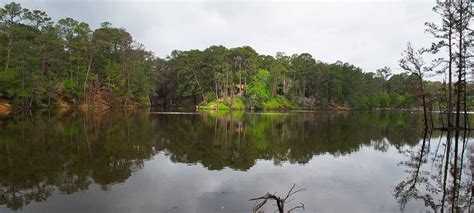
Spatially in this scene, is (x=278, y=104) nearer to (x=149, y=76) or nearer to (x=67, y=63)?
(x=149, y=76)

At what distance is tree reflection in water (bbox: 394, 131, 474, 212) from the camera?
1058cm

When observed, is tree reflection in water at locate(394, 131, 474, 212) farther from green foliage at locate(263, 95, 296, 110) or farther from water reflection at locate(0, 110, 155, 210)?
green foliage at locate(263, 95, 296, 110)

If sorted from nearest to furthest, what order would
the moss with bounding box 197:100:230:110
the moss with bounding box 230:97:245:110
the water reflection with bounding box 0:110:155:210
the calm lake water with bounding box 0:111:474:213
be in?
1. the calm lake water with bounding box 0:111:474:213
2. the water reflection with bounding box 0:110:155:210
3. the moss with bounding box 197:100:230:110
4. the moss with bounding box 230:97:245:110

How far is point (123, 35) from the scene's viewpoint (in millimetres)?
84312

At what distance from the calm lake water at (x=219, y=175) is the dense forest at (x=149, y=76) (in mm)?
18496

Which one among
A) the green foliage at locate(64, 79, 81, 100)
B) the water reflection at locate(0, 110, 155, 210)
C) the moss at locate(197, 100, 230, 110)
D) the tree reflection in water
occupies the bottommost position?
the tree reflection in water

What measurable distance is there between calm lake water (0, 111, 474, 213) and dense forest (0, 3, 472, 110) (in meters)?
18.5

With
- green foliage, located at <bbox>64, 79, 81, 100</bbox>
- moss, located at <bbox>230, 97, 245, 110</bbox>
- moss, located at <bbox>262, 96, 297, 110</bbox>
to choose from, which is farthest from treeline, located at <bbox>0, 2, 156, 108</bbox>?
moss, located at <bbox>262, 96, 297, 110</bbox>

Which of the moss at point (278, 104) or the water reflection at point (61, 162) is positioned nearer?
the water reflection at point (61, 162)

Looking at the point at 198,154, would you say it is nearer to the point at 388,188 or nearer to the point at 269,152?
the point at 269,152

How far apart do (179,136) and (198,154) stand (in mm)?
7726

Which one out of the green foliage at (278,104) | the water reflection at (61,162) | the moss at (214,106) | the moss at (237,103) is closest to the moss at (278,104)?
the green foliage at (278,104)

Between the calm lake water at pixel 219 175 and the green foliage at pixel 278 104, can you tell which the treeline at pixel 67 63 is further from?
the calm lake water at pixel 219 175

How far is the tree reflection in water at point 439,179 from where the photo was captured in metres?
10.6
